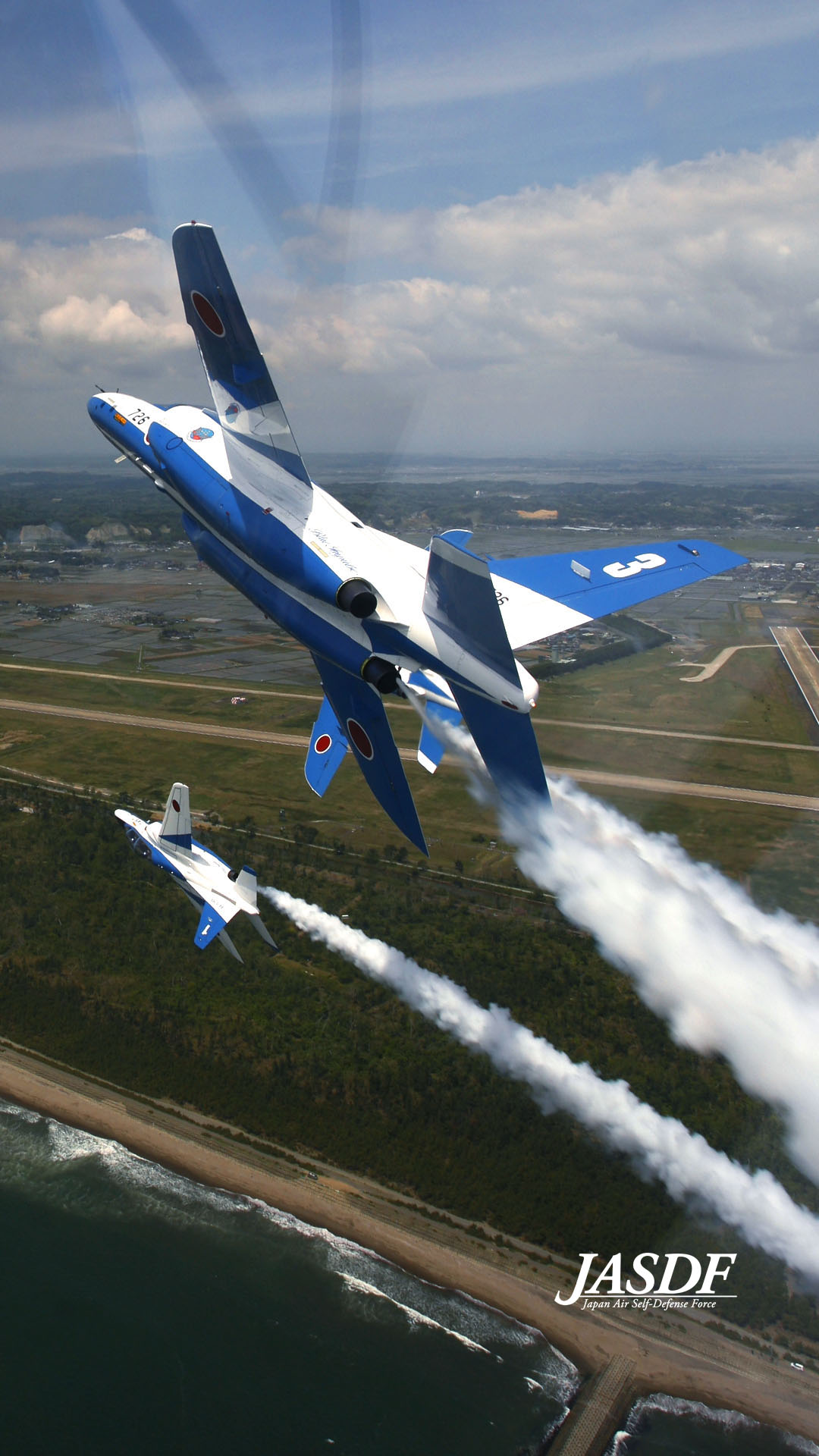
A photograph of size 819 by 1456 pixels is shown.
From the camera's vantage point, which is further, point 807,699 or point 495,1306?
point 807,699

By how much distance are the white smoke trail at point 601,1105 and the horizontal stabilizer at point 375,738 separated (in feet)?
75.2

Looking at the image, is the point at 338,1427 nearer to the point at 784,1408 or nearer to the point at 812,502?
the point at 784,1408

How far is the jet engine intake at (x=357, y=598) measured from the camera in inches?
586

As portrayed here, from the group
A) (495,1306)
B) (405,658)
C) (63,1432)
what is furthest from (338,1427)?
(405,658)

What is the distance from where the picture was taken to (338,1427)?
98.9 feet

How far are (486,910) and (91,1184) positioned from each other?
23.0 m

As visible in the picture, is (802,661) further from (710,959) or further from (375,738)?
(375,738)

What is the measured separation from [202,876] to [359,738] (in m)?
22.4

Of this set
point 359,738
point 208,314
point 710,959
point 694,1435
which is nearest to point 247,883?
point 710,959

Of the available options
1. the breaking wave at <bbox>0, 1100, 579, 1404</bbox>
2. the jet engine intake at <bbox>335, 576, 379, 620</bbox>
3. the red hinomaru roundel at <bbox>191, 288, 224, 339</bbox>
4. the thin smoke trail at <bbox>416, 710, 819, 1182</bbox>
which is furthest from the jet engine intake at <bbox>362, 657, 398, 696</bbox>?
the breaking wave at <bbox>0, 1100, 579, 1404</bbox>

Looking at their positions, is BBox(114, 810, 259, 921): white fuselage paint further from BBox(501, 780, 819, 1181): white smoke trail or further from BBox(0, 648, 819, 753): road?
BBox(0, 648, 819, 753): road

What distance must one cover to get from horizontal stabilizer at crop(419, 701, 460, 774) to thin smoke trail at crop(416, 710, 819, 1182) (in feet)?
34.2

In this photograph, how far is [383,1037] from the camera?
39.7 meters

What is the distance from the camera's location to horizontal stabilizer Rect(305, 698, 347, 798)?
20.5m
